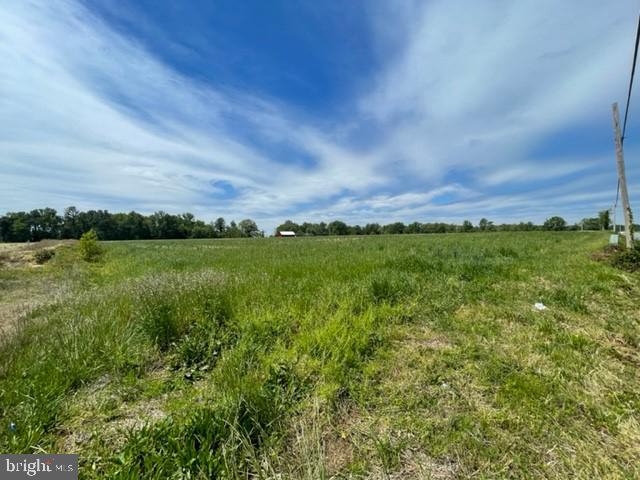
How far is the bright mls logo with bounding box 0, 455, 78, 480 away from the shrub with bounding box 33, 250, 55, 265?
2197 centimetres

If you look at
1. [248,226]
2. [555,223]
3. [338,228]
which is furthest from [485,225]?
[248,226]

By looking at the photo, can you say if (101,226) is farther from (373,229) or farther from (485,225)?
(485,225)

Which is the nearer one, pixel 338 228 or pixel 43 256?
pixel 43 256

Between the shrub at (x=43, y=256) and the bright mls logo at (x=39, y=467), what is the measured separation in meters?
22.0

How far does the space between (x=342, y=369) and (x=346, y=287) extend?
3.00 m

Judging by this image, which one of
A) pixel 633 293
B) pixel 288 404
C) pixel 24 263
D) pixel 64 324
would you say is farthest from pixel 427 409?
pixel 24 263

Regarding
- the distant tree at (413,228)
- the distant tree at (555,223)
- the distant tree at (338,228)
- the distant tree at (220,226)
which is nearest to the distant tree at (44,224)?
the distant tree at (220,226)

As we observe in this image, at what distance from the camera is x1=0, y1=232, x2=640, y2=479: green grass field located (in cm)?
197

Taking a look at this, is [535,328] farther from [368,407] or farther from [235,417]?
[235,417]

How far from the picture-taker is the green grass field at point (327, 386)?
1.97m

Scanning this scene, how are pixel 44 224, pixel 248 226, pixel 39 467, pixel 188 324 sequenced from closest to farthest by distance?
pixel 39 467
pixel 188 324
pixel 44 224
pixel 248 226

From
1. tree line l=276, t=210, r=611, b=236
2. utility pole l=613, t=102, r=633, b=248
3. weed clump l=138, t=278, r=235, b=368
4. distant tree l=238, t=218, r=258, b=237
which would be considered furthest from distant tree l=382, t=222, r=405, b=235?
weed clump l=138, t=278, r=235, b=368

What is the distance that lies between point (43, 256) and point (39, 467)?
23.3 metres

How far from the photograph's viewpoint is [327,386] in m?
2.78
